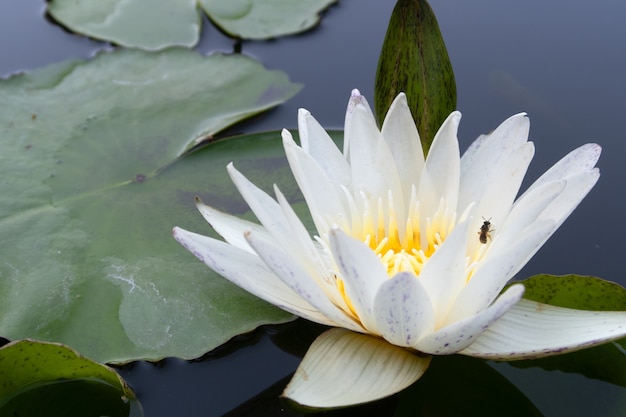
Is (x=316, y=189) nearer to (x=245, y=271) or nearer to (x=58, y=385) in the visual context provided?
(x=245, y=271)

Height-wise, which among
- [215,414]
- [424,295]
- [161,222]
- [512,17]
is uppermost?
[512,17]

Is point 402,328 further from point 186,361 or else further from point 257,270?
point 186,361

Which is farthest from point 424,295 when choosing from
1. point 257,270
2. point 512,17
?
point 512,17

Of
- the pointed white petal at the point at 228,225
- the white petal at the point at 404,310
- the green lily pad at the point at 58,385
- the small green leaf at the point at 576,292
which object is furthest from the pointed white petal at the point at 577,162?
the green lily pad at the point at 58,385

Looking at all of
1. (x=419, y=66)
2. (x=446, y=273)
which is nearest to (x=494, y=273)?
(x=446, y=273)

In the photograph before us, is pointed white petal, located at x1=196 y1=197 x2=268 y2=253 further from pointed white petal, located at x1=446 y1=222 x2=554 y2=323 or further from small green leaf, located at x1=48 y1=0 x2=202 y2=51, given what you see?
small green leaf, located at x1=48 y1=0 x2=202 y2=51

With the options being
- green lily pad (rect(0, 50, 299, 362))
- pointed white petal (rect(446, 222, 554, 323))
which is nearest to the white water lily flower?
pointed white petal (rect(446, 222, 554, 323))

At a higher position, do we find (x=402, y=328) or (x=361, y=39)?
(x=361, y=39)
